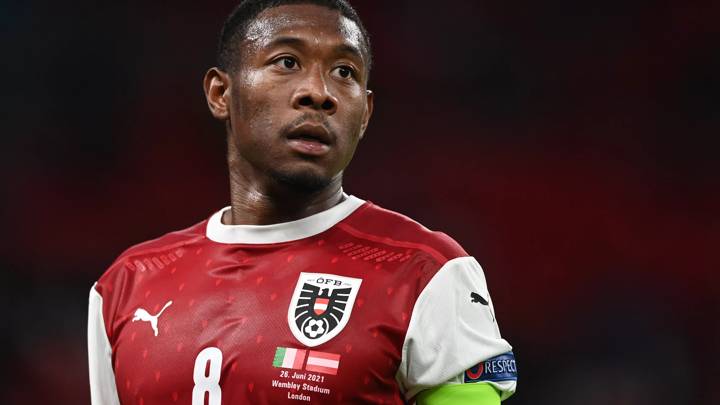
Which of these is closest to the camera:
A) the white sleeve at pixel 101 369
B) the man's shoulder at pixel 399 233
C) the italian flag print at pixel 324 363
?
the italian flag print at pixel 324 363

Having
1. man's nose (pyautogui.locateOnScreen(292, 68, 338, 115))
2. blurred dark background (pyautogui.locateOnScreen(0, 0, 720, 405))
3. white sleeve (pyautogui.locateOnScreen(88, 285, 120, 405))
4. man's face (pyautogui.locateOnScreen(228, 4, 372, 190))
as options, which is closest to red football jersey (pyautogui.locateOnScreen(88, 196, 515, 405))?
white sleeve (pyautogui.locateOnScreen(88, 285, 120, 405))

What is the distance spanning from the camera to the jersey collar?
2.34m

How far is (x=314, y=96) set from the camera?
2236 mm

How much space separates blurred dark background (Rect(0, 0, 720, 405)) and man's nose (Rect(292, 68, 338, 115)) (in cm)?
367

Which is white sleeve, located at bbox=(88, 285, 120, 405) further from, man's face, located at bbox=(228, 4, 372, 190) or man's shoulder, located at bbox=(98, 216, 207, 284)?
man's face, located at bbox=(228, 4, 372, 190)

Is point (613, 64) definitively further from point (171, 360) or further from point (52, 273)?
point (171, 360)

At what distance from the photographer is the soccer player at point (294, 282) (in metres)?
2.07

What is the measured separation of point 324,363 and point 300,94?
0.62m

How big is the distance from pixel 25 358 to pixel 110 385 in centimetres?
350

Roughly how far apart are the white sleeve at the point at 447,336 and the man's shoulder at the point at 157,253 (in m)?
0.69

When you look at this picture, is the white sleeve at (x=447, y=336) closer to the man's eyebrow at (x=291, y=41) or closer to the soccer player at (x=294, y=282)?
the soccer player at (x=294, y=282)

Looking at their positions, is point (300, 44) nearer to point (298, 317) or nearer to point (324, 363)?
point (298, 317)

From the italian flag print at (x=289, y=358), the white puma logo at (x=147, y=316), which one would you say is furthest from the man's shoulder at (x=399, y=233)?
the white puma logo at (x=147, y=316)

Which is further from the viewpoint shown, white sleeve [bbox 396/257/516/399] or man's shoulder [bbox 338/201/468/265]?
man's shoulder [bbox 338/201/468/265]
